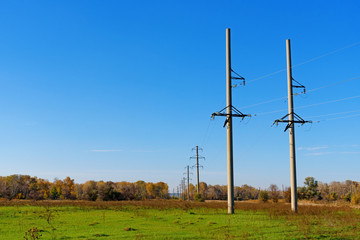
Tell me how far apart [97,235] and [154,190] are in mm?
170214

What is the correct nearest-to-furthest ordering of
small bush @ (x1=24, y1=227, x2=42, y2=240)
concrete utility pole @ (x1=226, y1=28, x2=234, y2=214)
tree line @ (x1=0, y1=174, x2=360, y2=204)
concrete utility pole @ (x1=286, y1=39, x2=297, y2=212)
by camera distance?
small bush @ (x1=24, y1=227, x2=42, y2=240) < concrete utility pole @ (x1=226, y1=28, x2=234, y2=214) < concrete utility pole @ (x1=286, y1=39, x2=297, y2=212) < tree line @ (x1=0, y1=174, x2=360, y2=204)

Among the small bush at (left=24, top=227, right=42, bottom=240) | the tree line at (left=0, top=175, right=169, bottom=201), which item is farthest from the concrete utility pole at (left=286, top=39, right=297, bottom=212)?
the tree line at (left=0, top=175, right=169, bottom=201)

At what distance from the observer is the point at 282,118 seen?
31938mm

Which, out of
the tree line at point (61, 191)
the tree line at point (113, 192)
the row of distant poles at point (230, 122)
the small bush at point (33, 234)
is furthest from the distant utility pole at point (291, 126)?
the tree line at point (61, 191)

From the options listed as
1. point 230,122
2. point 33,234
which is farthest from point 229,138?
point 33,234

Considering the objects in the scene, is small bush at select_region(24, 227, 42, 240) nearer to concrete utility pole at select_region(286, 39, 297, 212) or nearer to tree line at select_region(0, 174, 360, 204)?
concrete utility pole at select_region(286, 39, 297, 212)

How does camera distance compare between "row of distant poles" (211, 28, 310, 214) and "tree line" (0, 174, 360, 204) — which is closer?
"row of distant poles" (211, 28, 310, 214)

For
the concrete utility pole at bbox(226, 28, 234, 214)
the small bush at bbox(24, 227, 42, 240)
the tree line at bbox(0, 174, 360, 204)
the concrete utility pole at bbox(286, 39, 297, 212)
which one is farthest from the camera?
the tree line at bbox(0, 174, 360, 204)

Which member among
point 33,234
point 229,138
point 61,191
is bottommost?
point 61,191

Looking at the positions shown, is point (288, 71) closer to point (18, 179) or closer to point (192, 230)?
point (192, 230)

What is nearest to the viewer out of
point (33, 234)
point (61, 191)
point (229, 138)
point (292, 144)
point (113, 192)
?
point (33, 234)

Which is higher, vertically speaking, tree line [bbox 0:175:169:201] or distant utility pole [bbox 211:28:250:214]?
distant utility pole [bbox 211:28:250:214]

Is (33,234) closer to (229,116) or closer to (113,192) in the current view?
(229,116)

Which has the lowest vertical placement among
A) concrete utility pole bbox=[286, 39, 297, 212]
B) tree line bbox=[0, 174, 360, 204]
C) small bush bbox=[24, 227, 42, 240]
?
tree line bbox=[0, 174, 360, 204]
